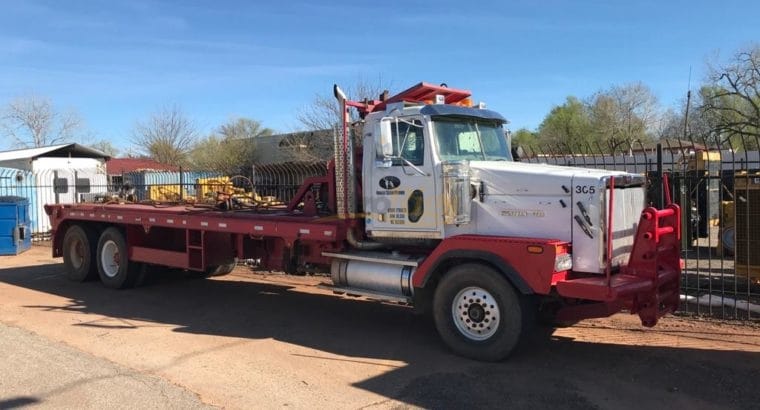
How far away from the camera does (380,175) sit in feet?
23.4

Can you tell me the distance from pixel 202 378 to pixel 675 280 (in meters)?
4.84

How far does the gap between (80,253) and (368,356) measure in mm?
7564

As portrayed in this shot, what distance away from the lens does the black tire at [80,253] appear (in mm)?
11141

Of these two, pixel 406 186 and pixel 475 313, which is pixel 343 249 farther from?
pixel 475 313

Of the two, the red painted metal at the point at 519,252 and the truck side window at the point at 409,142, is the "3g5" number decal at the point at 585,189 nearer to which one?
the red painted metal at the point at 519,252

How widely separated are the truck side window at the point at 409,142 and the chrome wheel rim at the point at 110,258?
6298 millimetres

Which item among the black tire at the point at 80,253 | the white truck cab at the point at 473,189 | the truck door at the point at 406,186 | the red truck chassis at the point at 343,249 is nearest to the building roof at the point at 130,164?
the black tire at the point at 80,253

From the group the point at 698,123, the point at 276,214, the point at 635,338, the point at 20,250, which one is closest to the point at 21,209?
the point at 20,250

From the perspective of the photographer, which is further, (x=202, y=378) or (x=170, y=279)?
(x=170, y=279)

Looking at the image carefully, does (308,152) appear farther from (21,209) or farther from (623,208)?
(623,208)

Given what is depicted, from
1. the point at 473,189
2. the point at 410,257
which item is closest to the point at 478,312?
the point at 410,257

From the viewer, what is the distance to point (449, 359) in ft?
20.4

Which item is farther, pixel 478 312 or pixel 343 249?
pixel 343 249

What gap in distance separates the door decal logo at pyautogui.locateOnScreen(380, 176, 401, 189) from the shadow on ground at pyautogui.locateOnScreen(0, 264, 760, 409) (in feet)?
5.81
